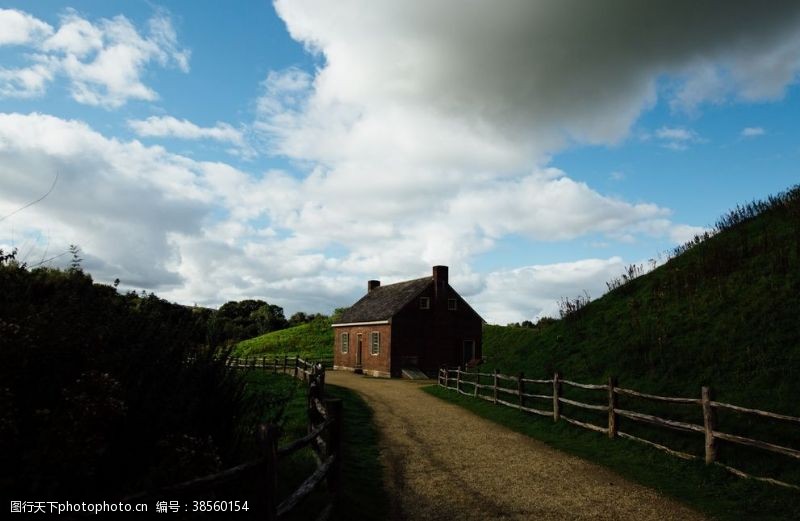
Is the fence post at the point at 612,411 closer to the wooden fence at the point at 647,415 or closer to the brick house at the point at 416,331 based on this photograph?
the wooden fence at the point at 647,415

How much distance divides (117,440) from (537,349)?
758 inches

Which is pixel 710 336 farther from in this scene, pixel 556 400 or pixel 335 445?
pixel 335 445

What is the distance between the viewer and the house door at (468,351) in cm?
4007

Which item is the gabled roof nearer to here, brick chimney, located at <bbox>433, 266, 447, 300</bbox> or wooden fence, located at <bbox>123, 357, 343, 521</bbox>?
brick chimney, located at <bbox>433, 266, 447, 300</bbox>

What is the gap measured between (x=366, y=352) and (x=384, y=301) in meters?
4.35

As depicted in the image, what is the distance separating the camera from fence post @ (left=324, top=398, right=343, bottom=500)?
7805 mm

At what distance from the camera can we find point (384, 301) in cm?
4219

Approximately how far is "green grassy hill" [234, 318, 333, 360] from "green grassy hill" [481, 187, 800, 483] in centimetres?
3233

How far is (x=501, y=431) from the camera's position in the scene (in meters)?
14.8

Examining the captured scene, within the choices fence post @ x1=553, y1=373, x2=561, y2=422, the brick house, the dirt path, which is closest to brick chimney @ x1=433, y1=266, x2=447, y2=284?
the brick house

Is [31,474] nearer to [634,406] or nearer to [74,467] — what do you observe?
[74,467]

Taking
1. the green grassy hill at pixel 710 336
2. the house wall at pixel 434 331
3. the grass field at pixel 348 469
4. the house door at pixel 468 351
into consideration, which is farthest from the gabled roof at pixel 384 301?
the grass field at pixel 348 469

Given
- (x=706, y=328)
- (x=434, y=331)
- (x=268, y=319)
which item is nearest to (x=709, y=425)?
(x=706, y=328)

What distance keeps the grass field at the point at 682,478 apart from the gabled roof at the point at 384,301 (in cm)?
2393
